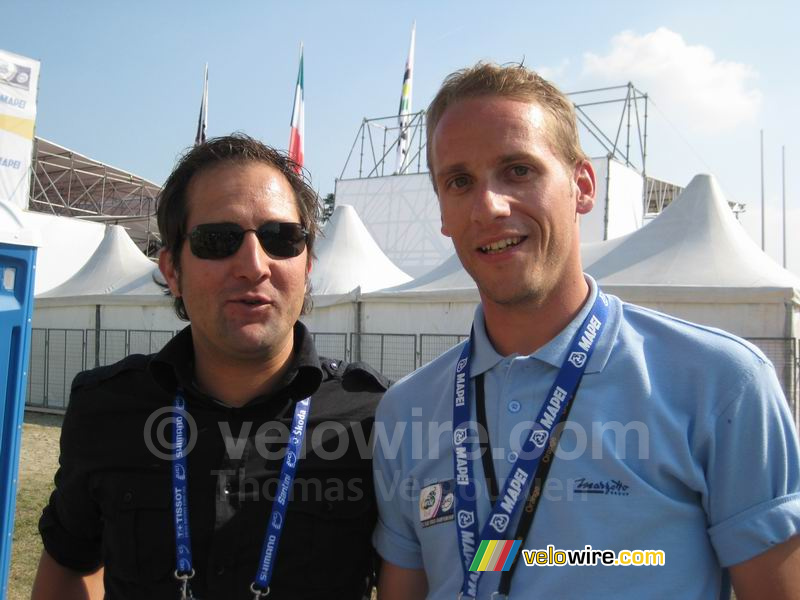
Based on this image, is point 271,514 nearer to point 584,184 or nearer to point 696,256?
point 584,184

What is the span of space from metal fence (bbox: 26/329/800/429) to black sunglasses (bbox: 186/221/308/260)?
6812mm

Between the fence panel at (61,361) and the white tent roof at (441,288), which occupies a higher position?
the white tent roof at (441,288)

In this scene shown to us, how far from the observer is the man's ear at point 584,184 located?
5.58 feet

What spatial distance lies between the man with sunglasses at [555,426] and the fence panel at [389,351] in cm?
873

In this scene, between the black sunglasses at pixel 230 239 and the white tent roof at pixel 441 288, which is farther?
the white tent roof at pixel 441 288

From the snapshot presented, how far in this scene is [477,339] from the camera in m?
1.75

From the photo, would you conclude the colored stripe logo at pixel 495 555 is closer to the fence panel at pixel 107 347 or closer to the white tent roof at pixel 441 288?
the white tent roof at pixel 441 288

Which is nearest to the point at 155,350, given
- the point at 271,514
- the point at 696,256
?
the point at 696,256

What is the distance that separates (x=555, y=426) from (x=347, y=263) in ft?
37.1

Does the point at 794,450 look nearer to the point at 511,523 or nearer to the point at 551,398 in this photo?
the point at 551,398

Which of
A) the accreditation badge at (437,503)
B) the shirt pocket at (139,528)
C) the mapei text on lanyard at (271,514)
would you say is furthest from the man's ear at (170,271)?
the accreditation badge at (437,503)

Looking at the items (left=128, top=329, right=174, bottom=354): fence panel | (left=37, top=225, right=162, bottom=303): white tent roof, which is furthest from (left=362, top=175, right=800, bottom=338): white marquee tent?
(left=37, top=225, right=162, bottom=303): white tent roof

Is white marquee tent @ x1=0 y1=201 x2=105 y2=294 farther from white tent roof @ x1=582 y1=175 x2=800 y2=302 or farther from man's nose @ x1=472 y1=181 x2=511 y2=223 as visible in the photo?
man's nose @ x1=472 y1=181 x2=511 y2=223

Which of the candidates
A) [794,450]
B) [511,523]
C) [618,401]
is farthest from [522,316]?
[794,450]
